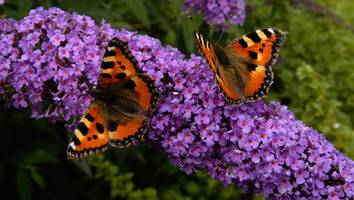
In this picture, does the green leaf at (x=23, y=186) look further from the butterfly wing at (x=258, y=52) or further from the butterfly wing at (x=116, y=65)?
the butterfly wing at (x=258, y=52)

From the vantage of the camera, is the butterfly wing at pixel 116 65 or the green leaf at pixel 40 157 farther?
the green leaf at pixel 40 157

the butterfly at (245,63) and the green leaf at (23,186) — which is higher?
the butterfly at (245,63)

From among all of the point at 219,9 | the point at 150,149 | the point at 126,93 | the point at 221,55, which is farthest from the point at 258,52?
the point at 150,149

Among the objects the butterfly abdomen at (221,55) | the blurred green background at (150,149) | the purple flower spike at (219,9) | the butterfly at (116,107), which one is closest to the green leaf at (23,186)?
the blurred green background at (150,149)

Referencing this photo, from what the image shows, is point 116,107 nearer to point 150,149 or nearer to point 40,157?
point 150,149

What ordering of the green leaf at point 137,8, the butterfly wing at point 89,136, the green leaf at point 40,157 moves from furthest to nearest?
the green leaf at point 40,157 → the green leaf at point 137,8 → the butterfly wing at point 89,136

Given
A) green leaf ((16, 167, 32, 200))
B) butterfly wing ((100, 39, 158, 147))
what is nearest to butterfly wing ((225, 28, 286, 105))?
butterfly wing ((100, 39, 158, 147))
